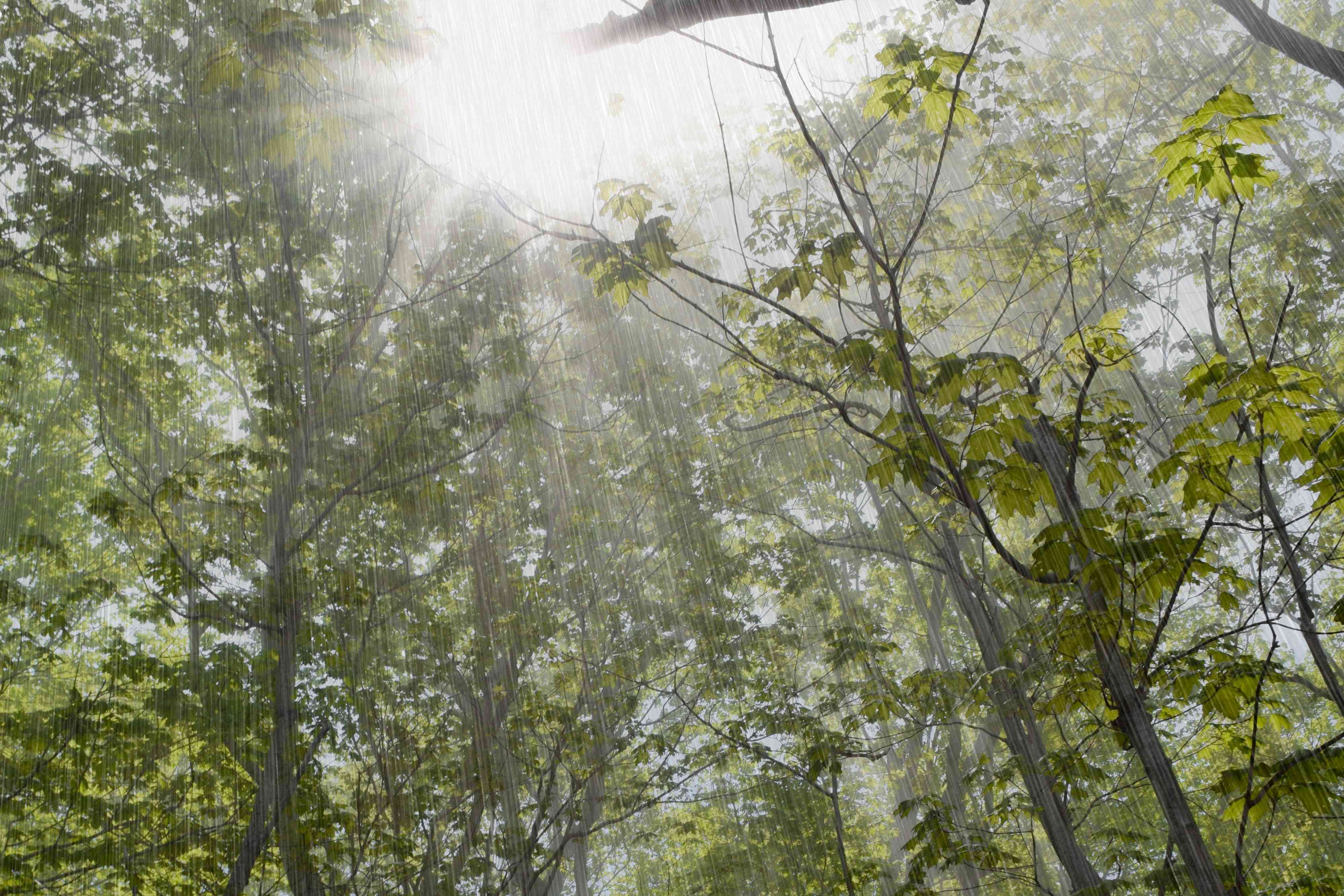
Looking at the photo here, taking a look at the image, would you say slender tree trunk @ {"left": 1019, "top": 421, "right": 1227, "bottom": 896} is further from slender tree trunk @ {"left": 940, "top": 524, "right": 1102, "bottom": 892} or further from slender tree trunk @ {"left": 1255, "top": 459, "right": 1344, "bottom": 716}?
slender tree trunk @ {"left": 940, "top": 524, "right": 1102, "bottom": 892}

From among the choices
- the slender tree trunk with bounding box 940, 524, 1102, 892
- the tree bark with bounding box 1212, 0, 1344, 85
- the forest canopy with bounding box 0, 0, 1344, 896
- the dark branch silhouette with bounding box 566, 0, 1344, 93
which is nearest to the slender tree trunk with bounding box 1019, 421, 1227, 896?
the forest canopy with bounding box 0, 0, 1344, 896

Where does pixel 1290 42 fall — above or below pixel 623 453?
below

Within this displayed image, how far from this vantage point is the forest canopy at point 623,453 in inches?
95.3

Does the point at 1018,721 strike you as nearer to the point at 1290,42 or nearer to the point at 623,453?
the point at 1290,42

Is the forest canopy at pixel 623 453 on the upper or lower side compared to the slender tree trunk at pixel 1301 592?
upper

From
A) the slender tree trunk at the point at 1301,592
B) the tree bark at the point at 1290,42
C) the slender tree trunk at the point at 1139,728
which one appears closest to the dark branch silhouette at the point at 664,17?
the slender tree trunk at the point at 1139,728

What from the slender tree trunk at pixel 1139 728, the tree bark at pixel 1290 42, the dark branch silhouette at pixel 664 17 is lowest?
the slender tree trunk at pixel 1139 728

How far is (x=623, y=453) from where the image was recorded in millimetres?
9375

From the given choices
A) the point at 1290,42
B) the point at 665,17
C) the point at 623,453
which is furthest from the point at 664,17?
the point at 623,453

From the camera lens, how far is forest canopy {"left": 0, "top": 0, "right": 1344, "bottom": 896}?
2.42 m

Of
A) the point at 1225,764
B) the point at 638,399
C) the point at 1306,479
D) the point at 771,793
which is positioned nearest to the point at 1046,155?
the point at 1306,479

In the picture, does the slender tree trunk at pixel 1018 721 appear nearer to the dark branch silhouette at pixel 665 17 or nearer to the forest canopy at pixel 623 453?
the forest canopy at pixel 623 453

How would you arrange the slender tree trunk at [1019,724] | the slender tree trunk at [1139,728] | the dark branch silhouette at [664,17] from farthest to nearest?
the slender tree trunk at [1019,724] < the dark branch silhouette at [664,17] < the slender tree trunk at [1139,728]

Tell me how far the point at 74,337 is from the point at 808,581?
23.3ft
